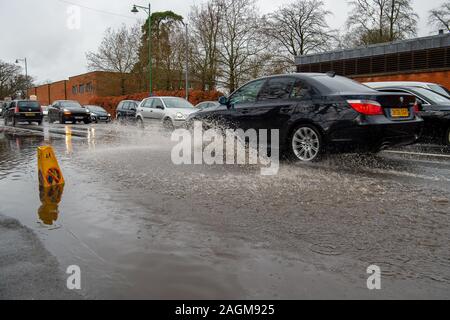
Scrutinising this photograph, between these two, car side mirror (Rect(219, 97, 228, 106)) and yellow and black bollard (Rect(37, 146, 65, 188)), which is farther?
car side mirror (Rect(219, 97, 228, 106))

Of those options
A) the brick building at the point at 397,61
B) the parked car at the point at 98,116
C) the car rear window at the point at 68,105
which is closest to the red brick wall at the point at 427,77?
the brick building at the point at 397,61

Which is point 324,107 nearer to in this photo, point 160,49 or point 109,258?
point 109,258

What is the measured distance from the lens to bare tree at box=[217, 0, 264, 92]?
3538 cm

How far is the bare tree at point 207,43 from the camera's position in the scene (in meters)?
36.2

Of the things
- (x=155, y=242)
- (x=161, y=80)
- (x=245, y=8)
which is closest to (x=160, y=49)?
(x=161, y=80)

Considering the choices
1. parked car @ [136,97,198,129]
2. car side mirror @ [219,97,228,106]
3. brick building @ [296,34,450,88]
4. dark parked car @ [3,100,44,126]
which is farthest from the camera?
dark parked car @ [3,100,44,126]

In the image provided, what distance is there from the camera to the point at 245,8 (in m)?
36.5

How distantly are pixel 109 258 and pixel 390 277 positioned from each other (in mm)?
1956

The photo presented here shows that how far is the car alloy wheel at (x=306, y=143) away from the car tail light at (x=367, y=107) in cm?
75

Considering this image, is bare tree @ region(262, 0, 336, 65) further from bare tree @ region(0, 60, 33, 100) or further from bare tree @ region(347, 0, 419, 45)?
bare tree @ region(0, 60, 33, 100)

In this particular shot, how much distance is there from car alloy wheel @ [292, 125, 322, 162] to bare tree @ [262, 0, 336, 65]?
1394 inches

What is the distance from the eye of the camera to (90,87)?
60.5m

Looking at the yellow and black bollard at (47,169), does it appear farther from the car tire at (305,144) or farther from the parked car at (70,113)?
the parked car at (70,113)

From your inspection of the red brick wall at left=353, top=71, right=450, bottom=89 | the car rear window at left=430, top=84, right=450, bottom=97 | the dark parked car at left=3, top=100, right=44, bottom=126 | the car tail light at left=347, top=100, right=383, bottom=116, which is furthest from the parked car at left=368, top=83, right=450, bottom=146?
the dark parked car at left=3, top=100, right=44, bottom=126
